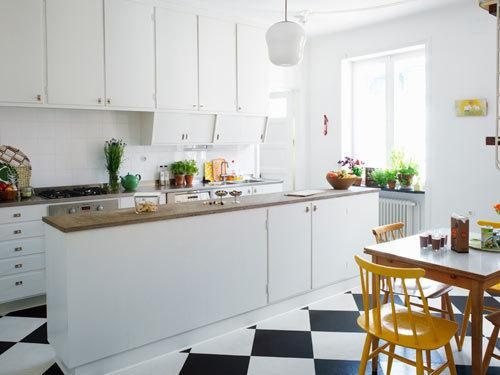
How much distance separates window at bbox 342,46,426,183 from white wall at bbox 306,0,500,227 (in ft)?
0.92

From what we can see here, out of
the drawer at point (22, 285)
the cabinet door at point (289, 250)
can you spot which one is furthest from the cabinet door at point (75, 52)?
the cabinet door at point (289, 250)

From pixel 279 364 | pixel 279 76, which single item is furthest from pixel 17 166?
pixel 279 76

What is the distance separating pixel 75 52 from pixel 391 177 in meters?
3.96

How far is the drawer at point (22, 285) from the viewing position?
3.92 m

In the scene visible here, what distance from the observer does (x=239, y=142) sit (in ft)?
19.8

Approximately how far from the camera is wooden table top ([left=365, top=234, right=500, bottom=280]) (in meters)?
2.42

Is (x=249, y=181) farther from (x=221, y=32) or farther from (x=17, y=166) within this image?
(x=17, y=166)

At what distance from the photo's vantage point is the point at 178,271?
3143mm

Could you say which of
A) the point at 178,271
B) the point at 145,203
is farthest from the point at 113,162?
the point at 178,271

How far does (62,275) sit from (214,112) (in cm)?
331

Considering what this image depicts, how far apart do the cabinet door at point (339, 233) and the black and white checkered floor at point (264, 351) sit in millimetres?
416

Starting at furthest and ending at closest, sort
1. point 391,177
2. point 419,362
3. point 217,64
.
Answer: point 391,177 → point 217,64 → point 419,362

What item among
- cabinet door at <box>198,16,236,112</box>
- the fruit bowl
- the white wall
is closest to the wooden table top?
the fruit bowl

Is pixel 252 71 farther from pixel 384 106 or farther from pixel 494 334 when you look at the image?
pixel 494 334
